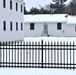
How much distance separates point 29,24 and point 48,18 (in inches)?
150

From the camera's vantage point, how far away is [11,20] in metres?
31.8

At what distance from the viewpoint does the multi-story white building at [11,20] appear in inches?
1135

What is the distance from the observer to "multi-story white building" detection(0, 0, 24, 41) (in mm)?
28825

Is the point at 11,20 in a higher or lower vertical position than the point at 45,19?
lower

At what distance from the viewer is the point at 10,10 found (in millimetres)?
31391

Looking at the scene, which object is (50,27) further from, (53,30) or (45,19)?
(45,19)
